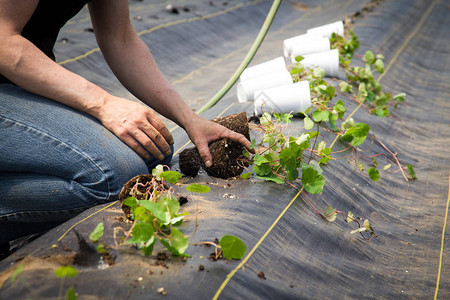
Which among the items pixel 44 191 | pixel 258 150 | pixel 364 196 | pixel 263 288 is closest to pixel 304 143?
pixel 258 150

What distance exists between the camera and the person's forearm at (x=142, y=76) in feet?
5.22

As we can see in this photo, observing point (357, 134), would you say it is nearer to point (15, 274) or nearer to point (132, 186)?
point (132, 186)

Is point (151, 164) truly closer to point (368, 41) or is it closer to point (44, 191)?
point (44, 191)

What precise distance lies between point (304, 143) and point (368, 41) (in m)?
2.54

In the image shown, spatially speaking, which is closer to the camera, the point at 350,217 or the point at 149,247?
the point at 149,247

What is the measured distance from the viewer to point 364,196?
1.80 metres

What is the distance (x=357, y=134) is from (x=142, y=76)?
0.91m

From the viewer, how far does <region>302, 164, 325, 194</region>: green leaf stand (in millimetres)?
1468

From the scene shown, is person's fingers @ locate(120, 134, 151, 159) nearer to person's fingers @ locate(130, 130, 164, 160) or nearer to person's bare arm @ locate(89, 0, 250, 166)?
person's fingers @ locate(130, 130, 164, 160)

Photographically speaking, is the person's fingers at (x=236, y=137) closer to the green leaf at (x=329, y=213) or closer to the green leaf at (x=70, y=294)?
the green leaf at (x=329, y=213)

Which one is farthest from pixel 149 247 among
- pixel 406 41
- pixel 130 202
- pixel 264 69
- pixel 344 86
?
pixel 406 41

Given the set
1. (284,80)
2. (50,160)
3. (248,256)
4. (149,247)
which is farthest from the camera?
(284,80)

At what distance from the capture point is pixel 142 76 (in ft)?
5.30

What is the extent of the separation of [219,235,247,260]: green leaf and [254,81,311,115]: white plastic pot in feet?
3.43
